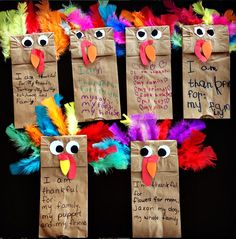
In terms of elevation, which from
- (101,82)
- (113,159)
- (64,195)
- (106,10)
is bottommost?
(64,195)

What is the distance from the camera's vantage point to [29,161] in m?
1.23

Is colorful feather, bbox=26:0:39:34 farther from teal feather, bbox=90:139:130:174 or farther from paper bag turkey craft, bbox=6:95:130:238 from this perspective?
teal feather, bbox=90:139:130:174

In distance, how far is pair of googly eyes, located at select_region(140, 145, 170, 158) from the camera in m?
1.20

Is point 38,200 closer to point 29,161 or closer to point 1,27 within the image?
point 29,161

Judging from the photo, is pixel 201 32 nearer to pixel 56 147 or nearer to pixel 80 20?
pixel 80 20

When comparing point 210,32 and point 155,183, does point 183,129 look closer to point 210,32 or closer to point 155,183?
point 155,183

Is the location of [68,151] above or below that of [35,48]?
below

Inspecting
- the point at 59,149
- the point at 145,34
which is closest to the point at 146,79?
the point at 145,34

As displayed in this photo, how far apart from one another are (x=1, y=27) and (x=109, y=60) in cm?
36

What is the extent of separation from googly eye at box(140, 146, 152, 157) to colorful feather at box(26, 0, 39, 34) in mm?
513

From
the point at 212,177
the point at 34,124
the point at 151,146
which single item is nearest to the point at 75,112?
the point at 34,124

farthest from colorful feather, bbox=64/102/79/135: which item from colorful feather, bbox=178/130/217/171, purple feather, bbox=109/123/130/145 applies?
colorful feather, bbox=178/130/217/171

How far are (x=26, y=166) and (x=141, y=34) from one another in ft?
1.83

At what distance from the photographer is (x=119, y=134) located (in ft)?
4.04
